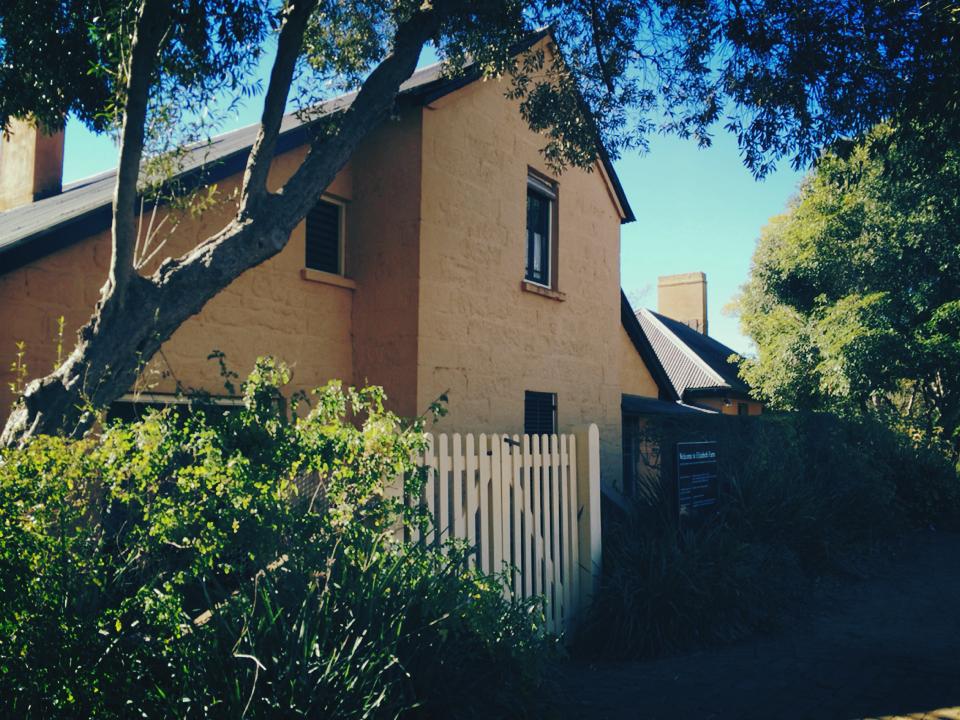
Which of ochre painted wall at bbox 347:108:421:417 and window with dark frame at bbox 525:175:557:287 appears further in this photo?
window with dark frame at bbox 525:175:557:287

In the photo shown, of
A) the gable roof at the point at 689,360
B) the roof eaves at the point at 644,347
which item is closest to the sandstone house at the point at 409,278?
the roof eaves at the point at 644,347

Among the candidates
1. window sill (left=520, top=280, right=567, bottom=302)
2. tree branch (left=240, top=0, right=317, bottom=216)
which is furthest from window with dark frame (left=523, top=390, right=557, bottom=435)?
tree branch (left=240, top=0, right=317, bottom=216)

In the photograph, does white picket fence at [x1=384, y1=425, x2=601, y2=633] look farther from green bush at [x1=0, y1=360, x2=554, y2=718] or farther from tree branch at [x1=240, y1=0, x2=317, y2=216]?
tree branch at [x1=240, y1=0, x2=317, y2=216]

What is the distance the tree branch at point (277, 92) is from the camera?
566 cm

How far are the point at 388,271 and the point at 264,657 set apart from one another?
6209 millimetres

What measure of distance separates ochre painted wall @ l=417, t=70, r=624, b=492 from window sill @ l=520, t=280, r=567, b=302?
90mm

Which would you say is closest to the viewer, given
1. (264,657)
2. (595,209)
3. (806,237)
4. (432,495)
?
(264,657)

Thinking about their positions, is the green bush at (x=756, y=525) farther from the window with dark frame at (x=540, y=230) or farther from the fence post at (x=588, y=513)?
the window with dark frame at (x=540, y=230)

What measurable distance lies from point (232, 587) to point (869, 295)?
15147 mm

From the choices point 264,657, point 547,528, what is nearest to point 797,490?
point 547,528

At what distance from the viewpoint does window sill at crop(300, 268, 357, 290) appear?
882 cm

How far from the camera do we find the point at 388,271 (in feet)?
30.2

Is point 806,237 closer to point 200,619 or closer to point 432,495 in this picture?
Result: point 432,495

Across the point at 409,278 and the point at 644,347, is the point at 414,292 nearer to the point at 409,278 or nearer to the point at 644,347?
the point at 409,278
